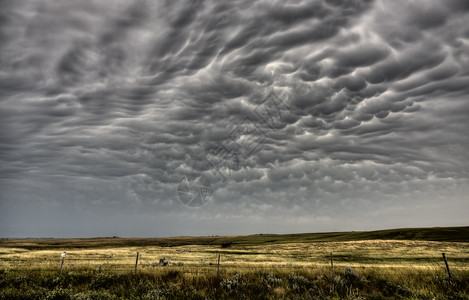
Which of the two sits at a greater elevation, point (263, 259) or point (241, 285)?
point (241, 285)

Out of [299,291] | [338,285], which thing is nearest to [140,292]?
[299,291]

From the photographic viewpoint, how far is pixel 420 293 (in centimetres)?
1270

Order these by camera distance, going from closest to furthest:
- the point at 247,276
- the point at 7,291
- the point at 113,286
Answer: the point at 7,291
the point at 113,286
the point at 247,276

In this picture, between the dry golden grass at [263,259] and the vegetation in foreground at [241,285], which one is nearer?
the vegetation in foreground at [241,285]

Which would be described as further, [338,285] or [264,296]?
[338,285]

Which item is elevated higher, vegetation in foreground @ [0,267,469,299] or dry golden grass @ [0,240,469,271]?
vegetation in foreground @ [0,267,469,299]

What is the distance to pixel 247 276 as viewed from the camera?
16.4 m

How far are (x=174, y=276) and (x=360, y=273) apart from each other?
1139cm

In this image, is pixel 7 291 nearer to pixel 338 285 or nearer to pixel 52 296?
pixel 52 296

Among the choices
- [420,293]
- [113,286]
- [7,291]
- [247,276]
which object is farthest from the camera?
[247,276]

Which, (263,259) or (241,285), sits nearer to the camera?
(241,285)

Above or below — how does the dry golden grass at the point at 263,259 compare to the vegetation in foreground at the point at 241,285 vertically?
below

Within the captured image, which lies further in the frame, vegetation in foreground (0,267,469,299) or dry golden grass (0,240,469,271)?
dry golden grass (0,240,469,271)

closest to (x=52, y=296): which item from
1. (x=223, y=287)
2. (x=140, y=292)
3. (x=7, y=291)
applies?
(x=7, y=291)
